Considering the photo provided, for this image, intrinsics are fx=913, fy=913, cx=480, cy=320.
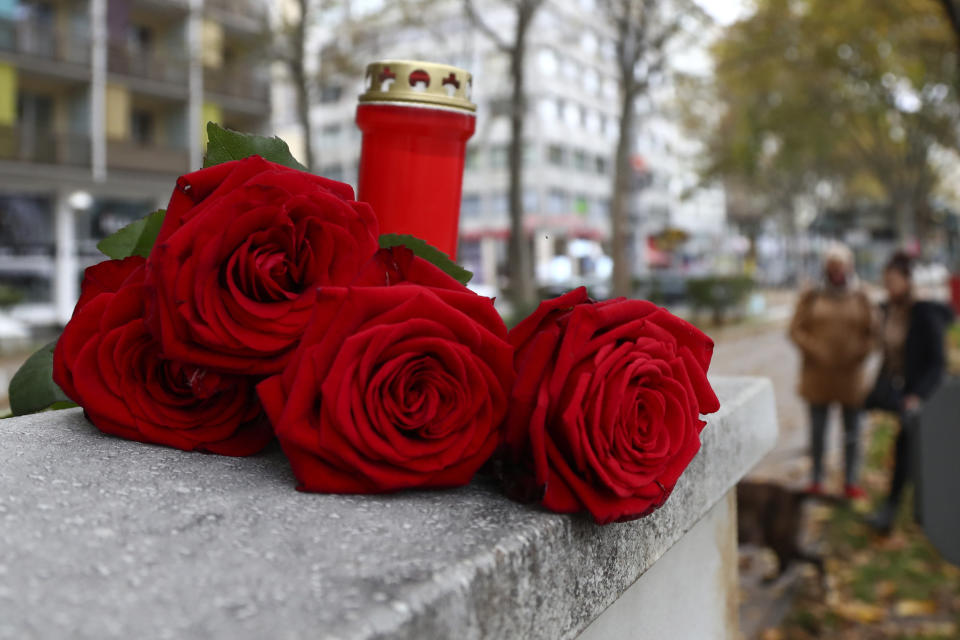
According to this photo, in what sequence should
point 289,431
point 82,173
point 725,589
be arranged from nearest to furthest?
point 289,431, point 725,589, point 82,173

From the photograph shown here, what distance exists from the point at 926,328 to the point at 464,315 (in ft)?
23.0

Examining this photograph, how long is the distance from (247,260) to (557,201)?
49984mm

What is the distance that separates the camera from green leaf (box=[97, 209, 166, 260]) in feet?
3.66

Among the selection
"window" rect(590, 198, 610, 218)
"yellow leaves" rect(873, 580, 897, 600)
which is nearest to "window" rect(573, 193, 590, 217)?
"window" rect(590, 198, 610, 218)

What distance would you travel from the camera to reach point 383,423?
80 centimetres

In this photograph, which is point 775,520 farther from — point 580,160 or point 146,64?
point 580,160

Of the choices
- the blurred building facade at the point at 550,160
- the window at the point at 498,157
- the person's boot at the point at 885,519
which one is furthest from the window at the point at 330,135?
the person's boot at the point at 885,519

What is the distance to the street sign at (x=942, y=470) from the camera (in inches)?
104

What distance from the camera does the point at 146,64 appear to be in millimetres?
24453

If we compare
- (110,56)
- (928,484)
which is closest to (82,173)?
(110,56)

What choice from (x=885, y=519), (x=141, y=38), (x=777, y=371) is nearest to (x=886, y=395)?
(x=885, y=519)

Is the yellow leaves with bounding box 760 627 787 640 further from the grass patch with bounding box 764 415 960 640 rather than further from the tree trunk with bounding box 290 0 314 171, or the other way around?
the tree trunk with bounding box 290 0 314 171

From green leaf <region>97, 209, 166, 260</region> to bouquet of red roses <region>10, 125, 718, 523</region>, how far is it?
11 cm

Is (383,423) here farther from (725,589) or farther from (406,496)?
(725,589)
